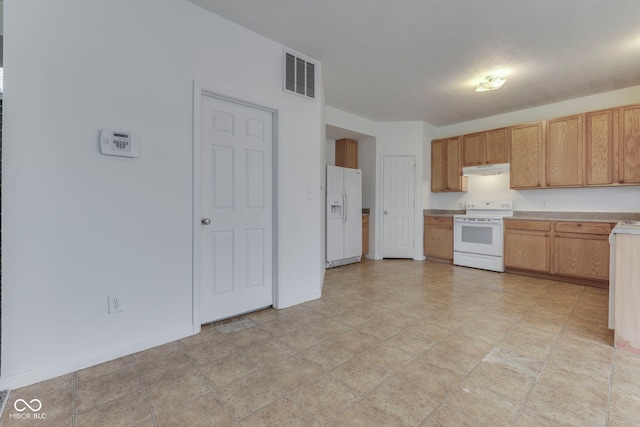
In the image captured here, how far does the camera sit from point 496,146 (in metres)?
4.77

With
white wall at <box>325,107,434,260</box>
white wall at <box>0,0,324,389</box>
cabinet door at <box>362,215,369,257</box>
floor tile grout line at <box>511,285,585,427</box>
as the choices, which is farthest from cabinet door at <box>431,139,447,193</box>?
white wall at <box>0,0,324,389</box>

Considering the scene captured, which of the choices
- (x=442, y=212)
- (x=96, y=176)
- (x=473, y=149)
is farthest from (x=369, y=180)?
(x=96, y=176)

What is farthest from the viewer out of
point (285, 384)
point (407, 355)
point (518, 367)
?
point (407, 355)

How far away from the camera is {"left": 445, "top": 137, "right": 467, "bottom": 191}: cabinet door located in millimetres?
5270

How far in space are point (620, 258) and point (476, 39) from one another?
225 cm

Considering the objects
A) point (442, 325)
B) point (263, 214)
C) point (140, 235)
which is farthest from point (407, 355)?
point (140, 235)

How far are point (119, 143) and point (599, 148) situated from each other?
5.43 m

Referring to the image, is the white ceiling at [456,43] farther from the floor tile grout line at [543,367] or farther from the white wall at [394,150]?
the floor tile grout line at [543,367]

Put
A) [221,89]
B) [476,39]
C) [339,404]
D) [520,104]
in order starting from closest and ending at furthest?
[339,404]
[221,89]
[476,39]
[520,104]

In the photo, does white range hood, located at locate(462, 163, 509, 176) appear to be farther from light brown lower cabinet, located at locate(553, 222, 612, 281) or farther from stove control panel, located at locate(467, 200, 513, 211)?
light brown lower cabinet, located at locate(553, 222, 612, 281)

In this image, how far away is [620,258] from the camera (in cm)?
214

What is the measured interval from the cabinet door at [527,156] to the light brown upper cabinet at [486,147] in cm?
13

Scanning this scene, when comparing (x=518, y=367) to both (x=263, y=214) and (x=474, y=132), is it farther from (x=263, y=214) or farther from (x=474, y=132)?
(x=474, y=132)

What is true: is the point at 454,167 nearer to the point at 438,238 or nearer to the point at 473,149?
the point at 473,149
